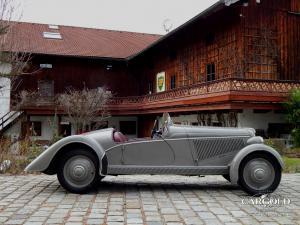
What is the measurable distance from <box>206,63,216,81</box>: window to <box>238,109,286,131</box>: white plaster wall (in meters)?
4.47

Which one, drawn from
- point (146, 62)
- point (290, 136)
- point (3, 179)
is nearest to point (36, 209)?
point (3, 179)

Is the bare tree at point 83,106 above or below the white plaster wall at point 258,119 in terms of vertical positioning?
above

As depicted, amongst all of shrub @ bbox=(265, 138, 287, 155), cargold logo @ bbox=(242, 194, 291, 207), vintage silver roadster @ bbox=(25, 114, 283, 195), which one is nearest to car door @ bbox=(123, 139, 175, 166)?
vintage silver roadster @ bbox=(25, 114, 283, 195)

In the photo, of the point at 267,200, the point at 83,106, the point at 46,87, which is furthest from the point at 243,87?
the point at 46,87

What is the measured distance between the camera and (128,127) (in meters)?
32.3

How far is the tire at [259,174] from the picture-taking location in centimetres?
661

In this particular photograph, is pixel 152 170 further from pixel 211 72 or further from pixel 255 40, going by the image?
pixel 211 72

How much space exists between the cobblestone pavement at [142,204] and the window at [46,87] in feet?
79.5

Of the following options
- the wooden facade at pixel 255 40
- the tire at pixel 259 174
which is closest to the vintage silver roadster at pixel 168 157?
the tire at pixel 259 174

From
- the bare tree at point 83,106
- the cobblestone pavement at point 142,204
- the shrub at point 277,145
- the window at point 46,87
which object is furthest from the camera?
the window at point 46,87

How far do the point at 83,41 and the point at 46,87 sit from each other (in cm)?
566

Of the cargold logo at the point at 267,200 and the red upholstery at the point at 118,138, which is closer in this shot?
the cargold logo at the point at 267,200

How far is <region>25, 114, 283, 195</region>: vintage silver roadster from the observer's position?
6605 mm

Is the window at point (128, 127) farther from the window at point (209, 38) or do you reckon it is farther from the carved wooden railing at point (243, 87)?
the carved wooden railing at point (243, 87)
